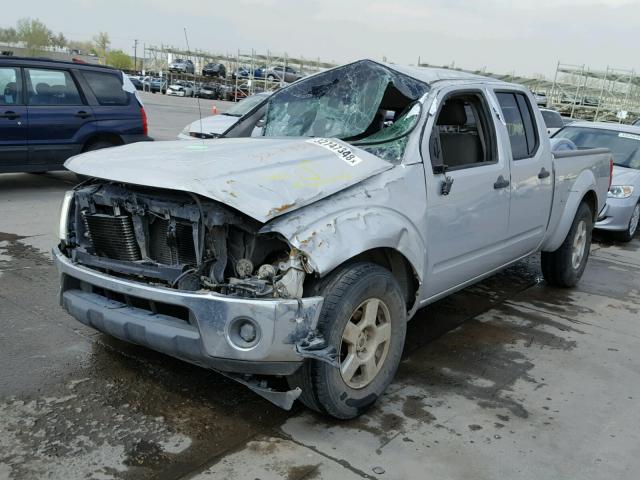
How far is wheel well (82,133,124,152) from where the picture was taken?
29.6 feet

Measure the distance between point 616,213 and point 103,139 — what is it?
7.36m

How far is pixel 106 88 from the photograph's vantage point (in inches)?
364

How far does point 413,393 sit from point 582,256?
335 cm

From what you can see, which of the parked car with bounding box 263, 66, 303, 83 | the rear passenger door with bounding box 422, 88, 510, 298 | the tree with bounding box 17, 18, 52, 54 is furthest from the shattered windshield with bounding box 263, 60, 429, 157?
the tree with bounding box 17, 18, 52, 54

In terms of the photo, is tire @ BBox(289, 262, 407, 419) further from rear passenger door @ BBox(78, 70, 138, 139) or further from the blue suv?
rear passenger door @ BBox(78, 70, 138, 139)

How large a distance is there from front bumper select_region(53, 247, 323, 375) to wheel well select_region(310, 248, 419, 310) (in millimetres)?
660

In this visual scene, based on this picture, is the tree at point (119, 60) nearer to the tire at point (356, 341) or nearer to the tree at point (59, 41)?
the tree at point (59, 41)

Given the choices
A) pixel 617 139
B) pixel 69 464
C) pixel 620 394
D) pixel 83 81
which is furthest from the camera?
pixel 617 139

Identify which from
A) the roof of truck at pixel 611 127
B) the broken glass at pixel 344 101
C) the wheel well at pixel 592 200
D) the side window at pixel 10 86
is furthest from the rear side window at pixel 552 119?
the broken glass at pixel 344 101

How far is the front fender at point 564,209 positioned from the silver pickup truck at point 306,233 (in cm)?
119

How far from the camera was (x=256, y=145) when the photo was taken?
3.68 meters

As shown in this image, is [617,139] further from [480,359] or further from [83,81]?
[83,81]

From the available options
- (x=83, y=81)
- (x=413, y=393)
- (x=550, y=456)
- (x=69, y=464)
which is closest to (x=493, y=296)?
(x=413, y=393)

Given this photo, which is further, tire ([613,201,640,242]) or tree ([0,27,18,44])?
tree ([0,27,18,44])
